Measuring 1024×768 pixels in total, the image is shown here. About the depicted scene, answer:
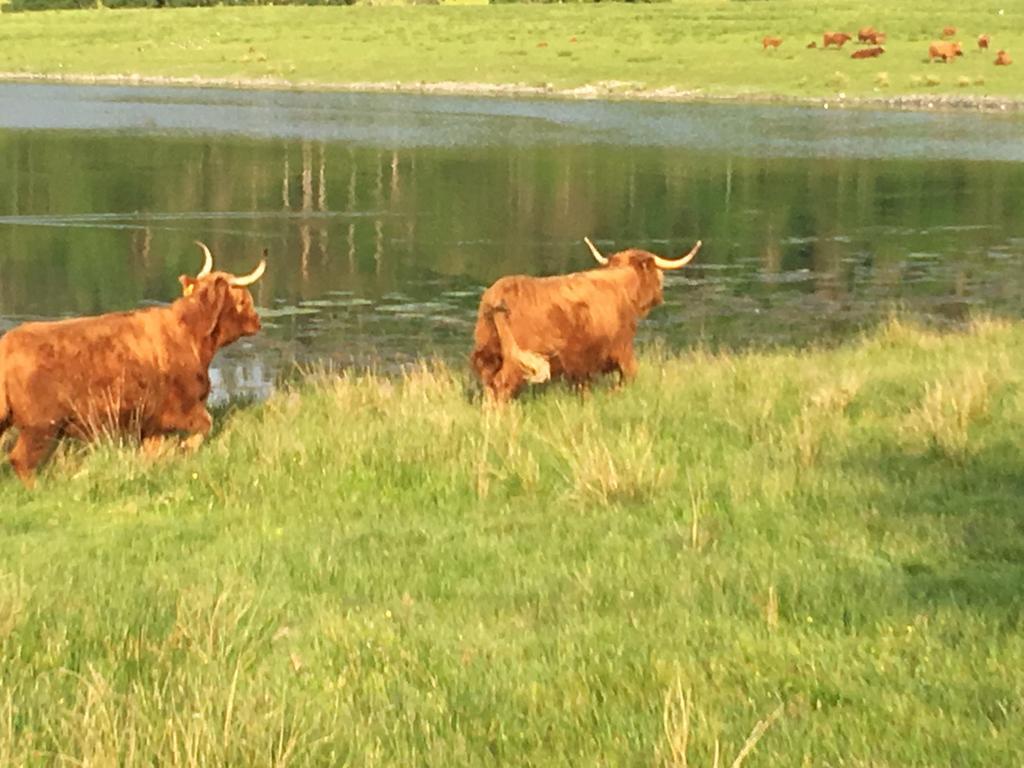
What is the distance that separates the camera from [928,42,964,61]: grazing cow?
64.3 m

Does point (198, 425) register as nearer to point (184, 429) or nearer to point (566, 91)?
point (184, 429)

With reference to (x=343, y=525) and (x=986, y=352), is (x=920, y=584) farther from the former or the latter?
(x=986, y=352)

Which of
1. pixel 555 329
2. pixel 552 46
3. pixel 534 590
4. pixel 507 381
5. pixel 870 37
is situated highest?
pixel 870 37

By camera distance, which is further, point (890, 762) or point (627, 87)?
point (627, 87)

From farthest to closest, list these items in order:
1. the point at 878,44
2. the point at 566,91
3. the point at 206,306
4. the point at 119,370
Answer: the point at 878,44 → the point at 566,91 → the point at 206,306 → the point at 119,370

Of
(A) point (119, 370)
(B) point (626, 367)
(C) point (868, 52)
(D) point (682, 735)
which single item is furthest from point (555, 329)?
(C) point (868, 52)

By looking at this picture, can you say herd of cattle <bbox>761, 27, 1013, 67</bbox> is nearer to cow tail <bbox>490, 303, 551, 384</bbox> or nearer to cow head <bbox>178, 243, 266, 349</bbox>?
cow tail <bbox>490, 303, 551, 384</bbox>

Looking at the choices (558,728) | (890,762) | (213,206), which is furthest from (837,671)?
(213,206)

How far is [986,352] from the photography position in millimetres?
13594

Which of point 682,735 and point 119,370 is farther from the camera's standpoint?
point 119,370

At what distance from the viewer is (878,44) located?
6850cm

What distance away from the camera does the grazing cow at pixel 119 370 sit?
9.12m

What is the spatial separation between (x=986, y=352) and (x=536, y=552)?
7768 millimetres

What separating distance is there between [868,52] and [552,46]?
1478 cm
